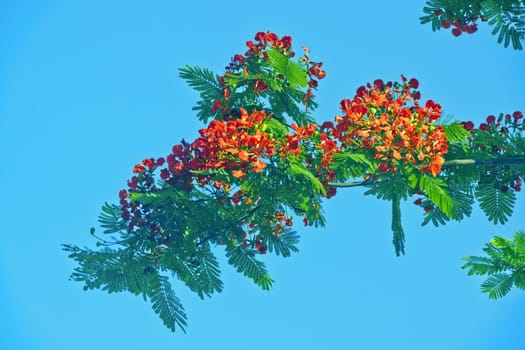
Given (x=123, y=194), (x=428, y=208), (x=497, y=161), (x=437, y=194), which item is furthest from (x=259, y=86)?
(x=497, y=161)

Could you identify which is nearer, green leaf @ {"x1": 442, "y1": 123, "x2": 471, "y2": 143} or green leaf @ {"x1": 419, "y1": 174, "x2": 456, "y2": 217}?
green leaf @ {"x1": 419, "y1": 174, "x2": 456, "y2": 217}

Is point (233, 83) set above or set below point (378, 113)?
above

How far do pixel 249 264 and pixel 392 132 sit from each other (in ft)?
6.24

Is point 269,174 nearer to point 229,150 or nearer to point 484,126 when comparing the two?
point 229,150

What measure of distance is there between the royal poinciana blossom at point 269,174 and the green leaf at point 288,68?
0.04 feet

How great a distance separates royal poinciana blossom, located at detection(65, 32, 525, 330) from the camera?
22.2ft

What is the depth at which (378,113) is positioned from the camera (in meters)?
7.26

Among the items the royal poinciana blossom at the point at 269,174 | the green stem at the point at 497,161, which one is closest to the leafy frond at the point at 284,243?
the royal poinciana blossom at the point at 269,174

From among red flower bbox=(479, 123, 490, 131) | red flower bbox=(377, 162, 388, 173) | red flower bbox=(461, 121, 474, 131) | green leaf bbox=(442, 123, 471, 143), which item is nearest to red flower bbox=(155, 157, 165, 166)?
red flower bbox=(377, 162, 388, 173)

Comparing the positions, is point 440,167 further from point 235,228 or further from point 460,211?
point 235,228

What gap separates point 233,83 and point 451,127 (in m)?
2.12

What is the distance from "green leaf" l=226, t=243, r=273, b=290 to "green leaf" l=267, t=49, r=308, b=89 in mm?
1706

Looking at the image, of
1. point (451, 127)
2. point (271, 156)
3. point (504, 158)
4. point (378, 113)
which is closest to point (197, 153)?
point (271, 156)

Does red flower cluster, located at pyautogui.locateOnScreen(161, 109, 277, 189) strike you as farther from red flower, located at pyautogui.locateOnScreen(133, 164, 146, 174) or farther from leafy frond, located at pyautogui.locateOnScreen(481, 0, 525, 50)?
leafy frond, located at pyautogui.locateOnScreen(481, 0, 525, 50)
